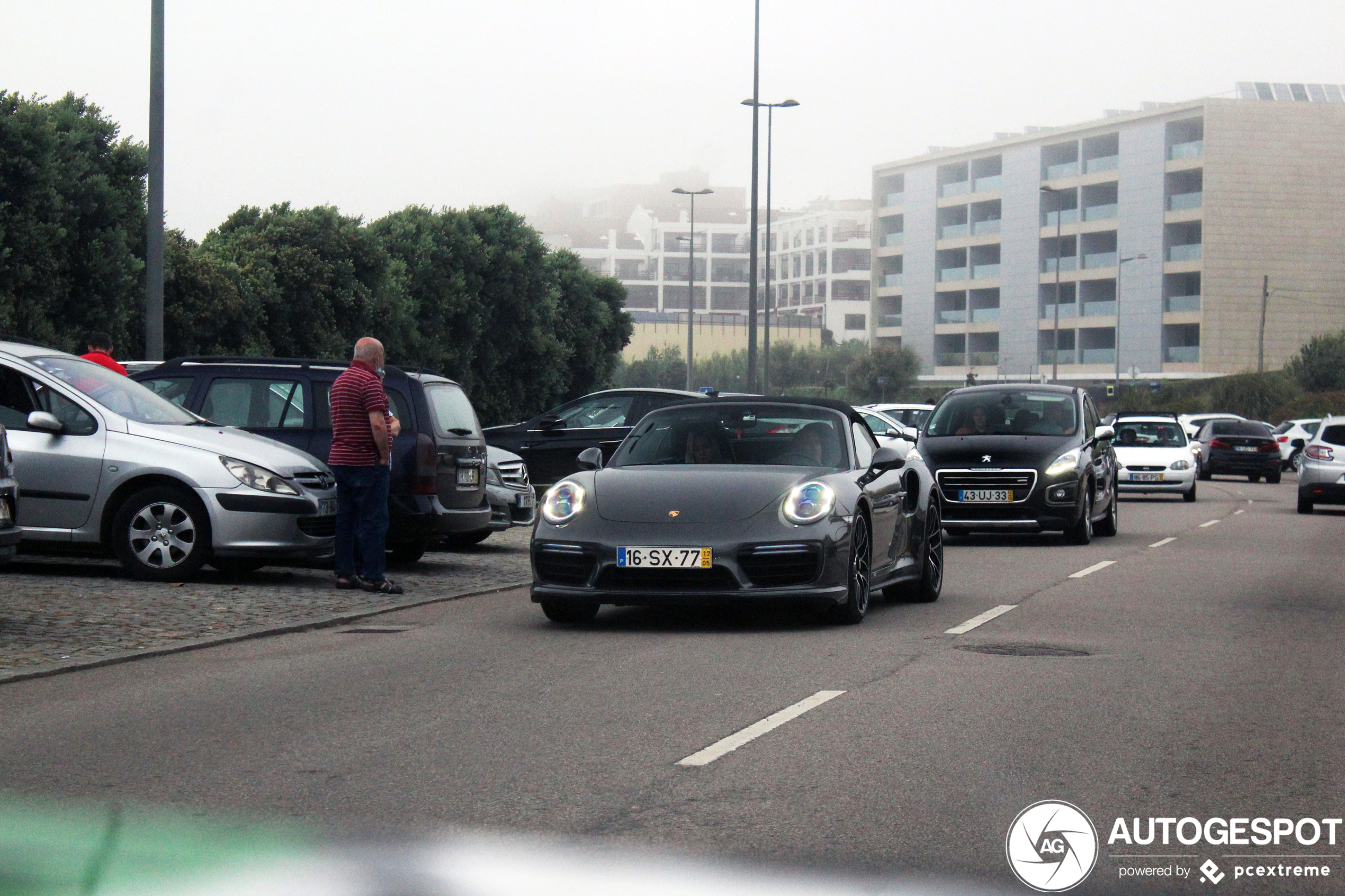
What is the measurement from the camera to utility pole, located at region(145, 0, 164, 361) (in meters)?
18.5

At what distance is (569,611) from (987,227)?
100m

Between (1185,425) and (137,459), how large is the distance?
4405cm

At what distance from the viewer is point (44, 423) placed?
12.7 metres

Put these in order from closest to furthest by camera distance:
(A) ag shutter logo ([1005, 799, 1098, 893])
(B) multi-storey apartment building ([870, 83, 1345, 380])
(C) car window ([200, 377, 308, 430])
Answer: (A) ag shutter logo ([1005, 799, 1098, 893]) → (C) car window ([200, 377, 308, 430]) → (B) multi-storey apartment building ([870, 83, 1345, 380])

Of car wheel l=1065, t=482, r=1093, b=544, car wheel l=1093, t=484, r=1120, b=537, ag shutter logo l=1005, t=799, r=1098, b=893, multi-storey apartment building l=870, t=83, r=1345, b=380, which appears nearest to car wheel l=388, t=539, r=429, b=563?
car wheel l=1065, t=482, r=1093, b=544

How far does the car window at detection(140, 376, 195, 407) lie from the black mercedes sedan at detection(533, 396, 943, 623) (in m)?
4.71

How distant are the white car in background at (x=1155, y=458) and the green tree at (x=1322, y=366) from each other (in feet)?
173

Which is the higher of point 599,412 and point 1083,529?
point 599,412

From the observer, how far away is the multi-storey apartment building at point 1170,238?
94.9 meters

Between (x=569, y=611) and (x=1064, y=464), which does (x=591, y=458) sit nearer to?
(x=569, y=611)

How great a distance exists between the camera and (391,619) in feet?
38.5

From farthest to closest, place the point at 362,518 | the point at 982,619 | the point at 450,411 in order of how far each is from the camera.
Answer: the point at 450,411 → the point at 362,518 → the point at 982,619

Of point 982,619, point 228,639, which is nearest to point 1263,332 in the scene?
point 982,619

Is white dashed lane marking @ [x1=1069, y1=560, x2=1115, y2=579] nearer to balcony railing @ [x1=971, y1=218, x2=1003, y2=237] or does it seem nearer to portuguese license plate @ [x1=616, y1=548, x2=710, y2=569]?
portuguese license plate @ [x1=616, y1=548, x2=710, y2=569]
